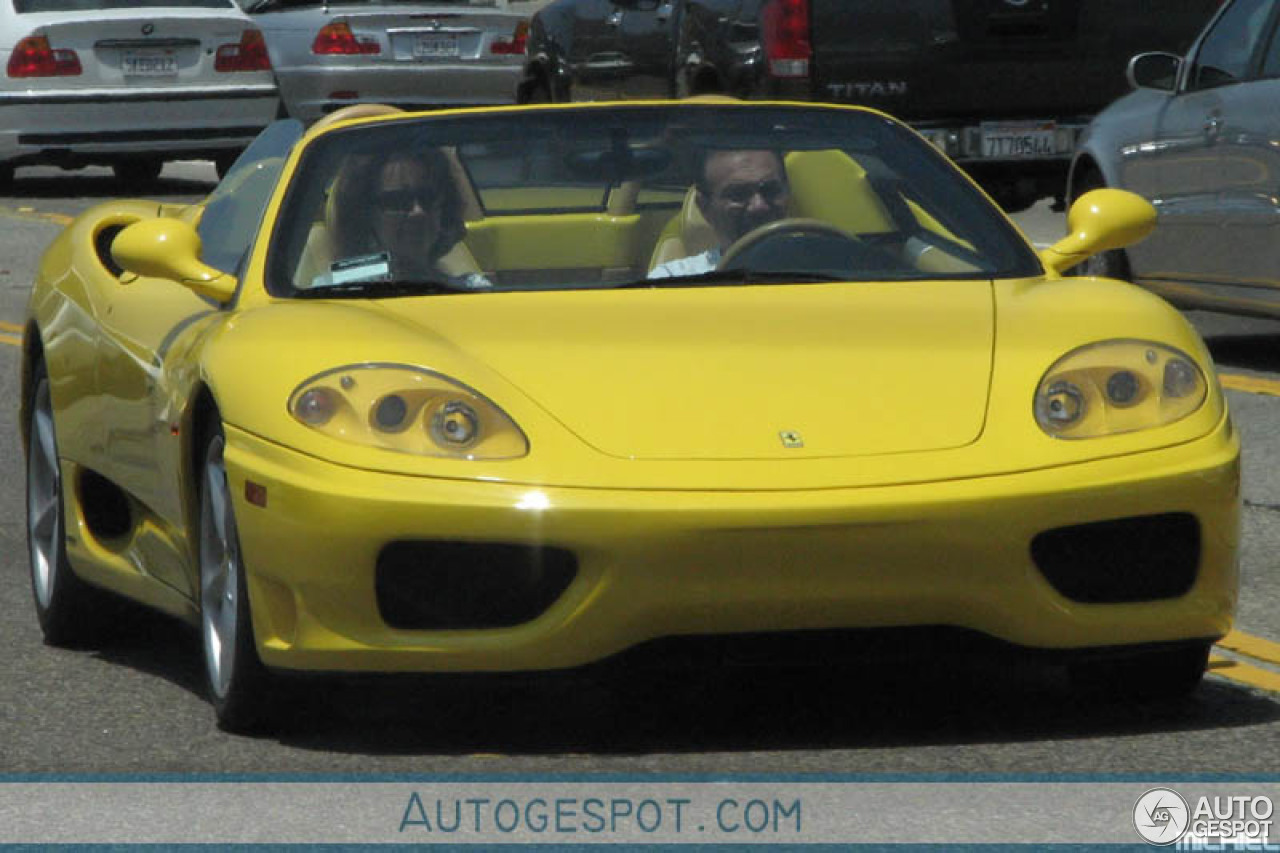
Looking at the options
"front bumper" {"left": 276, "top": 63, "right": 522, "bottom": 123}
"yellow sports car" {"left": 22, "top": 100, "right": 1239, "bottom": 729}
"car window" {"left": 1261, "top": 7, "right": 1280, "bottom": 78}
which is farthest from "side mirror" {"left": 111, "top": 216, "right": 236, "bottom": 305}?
"front bumper" {"left": 276, "top": 63, "right": 522, "bottom": 123}

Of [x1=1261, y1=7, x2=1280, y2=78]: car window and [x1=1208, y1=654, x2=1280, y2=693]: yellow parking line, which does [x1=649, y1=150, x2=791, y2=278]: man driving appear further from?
[x1=1261, y1=7, x2=1280, y2=78]: car window

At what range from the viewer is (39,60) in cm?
1988

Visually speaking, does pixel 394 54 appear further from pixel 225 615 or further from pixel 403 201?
pixel 225 615

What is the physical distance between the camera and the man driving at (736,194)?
6.32 meters

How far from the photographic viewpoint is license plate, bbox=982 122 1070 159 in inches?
570

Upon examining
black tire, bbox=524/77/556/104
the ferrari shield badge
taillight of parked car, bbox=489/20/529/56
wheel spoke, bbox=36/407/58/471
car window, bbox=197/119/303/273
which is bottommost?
taillight of parked car, bbox=489/20/529/56

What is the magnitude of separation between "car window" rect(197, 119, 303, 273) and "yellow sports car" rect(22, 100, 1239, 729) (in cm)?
53

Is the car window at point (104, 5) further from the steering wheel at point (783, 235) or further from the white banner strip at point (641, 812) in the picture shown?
the white banner strip at point (641, 812)

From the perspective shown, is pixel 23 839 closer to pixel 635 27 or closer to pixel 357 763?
pixel 357 763

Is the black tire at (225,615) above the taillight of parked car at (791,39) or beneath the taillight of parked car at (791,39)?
above

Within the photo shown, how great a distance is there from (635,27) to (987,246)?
37.4 ft

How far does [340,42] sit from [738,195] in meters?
14.8

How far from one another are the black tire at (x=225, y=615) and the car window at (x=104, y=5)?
15147mm
